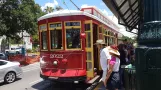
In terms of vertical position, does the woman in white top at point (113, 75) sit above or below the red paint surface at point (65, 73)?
above

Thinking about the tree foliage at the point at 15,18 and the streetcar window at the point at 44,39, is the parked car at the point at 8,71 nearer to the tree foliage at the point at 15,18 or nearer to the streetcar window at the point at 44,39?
the streetcar window at the point at 44,39

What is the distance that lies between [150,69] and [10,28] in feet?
92.9

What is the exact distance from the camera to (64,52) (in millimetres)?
9656

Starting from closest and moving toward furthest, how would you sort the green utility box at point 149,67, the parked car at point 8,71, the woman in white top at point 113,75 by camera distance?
the green utility box at point 149,67 < the woman in white top at point 113,75 < the parked car at point 8,71

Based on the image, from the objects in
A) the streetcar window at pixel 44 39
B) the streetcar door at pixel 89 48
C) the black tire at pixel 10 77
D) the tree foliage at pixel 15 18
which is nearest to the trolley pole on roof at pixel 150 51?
the streetcar door at pixel 89 48

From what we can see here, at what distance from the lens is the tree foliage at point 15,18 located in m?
28.8

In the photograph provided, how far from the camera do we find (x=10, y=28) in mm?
29000

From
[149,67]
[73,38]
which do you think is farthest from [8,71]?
[149,67]

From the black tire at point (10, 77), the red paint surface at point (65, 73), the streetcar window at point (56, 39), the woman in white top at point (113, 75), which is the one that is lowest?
the black tire at point (10, 77)

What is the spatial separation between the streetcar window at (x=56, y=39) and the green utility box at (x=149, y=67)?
25.8 feet

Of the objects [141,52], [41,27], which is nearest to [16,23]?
[41,27]

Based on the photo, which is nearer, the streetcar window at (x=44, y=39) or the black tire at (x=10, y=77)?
the streetcar window at (x=44, y=39)

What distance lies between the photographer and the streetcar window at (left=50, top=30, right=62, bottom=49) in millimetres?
9913

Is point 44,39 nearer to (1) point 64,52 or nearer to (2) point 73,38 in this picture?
(1) point 64,52
